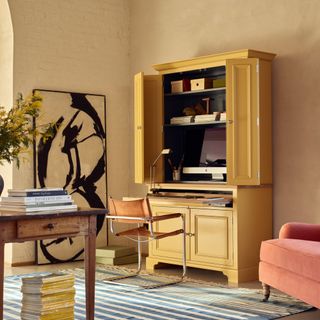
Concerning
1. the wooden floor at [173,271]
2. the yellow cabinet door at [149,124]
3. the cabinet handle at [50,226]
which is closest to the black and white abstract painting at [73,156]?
the wooden floor at [173,271]

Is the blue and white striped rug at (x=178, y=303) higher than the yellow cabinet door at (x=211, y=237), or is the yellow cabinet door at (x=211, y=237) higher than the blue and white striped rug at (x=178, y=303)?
the yellow cabinet door at (x=211, y=237)

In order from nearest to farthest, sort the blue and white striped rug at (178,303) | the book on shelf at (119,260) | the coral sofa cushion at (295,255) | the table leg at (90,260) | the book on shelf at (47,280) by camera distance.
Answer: the book on shelf at (47,280), the table leg at (90,260), the coral sofa cushion at (295,255), the blue and white striped rug at (178,303), the book on shelf at (119,260)

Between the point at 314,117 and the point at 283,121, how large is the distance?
0.35 meters

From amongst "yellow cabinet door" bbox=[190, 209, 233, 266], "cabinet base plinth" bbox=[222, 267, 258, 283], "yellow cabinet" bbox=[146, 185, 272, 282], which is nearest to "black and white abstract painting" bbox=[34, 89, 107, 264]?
"yellow cabinet" bbox=[146, 185, 272, 282]

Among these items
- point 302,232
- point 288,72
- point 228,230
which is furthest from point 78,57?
point 302,232

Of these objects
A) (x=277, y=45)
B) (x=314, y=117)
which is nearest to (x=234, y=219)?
(x=314, y=117)

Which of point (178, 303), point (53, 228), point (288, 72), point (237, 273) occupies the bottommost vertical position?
point (178, 303)

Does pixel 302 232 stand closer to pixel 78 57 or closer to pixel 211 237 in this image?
pixel 211 237

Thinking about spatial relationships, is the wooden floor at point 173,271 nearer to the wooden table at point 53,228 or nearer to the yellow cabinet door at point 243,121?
the yellow cabinet door at point 243,121

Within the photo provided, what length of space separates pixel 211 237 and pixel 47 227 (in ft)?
8.90

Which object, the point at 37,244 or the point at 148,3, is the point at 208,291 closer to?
the point at 37,244

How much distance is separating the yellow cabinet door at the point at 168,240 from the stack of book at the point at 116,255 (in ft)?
1.45

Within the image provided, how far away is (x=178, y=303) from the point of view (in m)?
5.14

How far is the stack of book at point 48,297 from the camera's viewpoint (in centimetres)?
386
